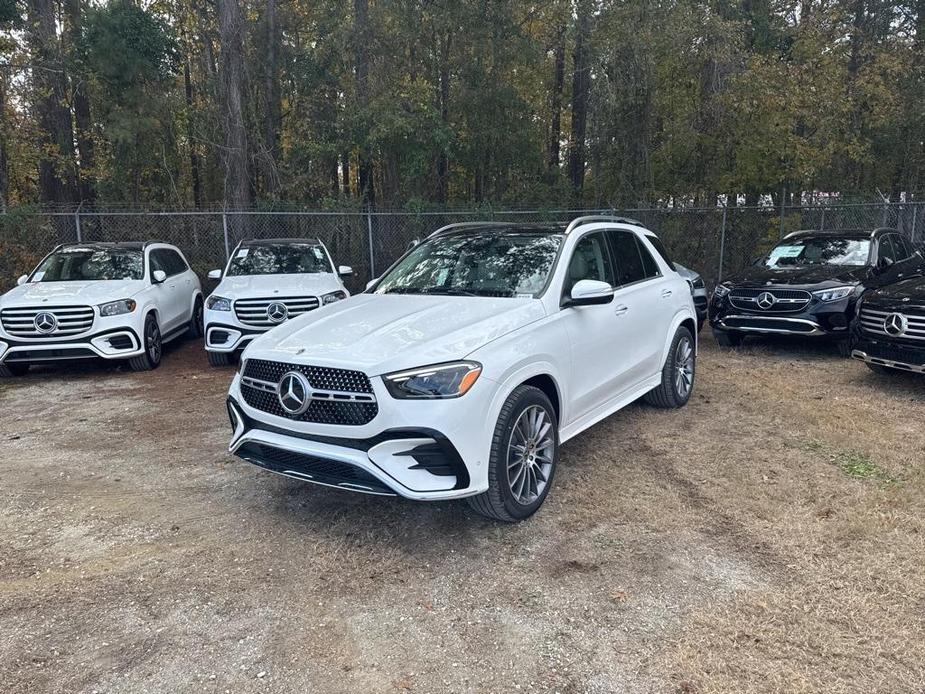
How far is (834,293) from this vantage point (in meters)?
7.95

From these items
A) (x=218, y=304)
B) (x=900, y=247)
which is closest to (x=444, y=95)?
(x=218, y=304)

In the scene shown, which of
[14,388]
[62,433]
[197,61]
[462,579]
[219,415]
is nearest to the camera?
[462,579]

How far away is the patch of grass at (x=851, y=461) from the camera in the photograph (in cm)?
442

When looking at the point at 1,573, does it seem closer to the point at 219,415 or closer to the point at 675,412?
the point at 219,415

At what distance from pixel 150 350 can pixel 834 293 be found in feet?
28.6

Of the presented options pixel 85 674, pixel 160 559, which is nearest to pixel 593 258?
pixel 160 559

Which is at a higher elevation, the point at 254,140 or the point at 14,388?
the point at 254,140

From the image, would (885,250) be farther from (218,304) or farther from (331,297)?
(218,304)

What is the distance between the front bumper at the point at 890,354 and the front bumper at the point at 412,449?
16.9 feet

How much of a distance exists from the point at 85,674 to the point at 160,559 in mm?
922

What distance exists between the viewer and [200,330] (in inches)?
420

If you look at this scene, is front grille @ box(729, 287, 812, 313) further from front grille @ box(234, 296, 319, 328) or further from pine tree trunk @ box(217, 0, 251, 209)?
pine tree trunk @ box(217, 0, 251, 209)

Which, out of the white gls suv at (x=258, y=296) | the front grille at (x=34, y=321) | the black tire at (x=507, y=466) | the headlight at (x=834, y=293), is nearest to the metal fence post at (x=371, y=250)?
the white gls suv at (x=258, y=296)

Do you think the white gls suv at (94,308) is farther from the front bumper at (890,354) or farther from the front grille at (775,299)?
the front bumper at (890,354)
